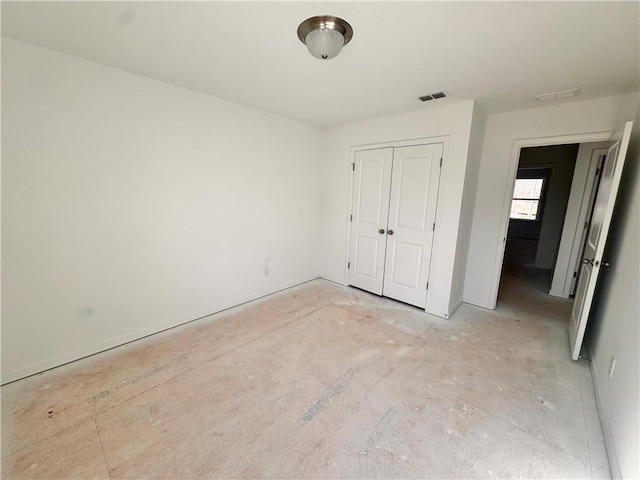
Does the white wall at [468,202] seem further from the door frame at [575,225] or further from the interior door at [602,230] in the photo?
the door frame at [575,225]

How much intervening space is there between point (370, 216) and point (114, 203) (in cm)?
279

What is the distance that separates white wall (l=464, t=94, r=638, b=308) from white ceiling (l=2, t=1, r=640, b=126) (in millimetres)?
219

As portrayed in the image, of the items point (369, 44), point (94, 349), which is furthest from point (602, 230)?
point (94, 349)

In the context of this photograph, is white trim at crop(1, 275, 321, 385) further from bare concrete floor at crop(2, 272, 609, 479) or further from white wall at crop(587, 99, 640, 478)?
white wall at crop(587, 99, 640, 478)

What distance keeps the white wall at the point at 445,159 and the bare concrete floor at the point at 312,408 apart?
67cm

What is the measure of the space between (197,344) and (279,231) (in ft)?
5.58

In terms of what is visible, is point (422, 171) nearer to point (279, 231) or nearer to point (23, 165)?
point (279, 231)

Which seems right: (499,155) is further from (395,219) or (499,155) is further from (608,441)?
(608,441)

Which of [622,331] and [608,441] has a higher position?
[622,331]

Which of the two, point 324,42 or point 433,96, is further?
point 433,96

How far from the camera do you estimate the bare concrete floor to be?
54.7 inches

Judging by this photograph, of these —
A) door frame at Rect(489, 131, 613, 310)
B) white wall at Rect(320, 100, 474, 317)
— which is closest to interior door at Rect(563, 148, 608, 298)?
door frame at Rect(489, 131, 613, 310)

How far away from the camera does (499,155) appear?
10.0ft

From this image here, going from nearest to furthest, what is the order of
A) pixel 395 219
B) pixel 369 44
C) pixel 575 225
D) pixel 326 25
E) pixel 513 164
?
1. pixel 326 25
2. pixel 369 44
3. pixel 513 164
4. pixel 395 219
5. pixel 575 225
